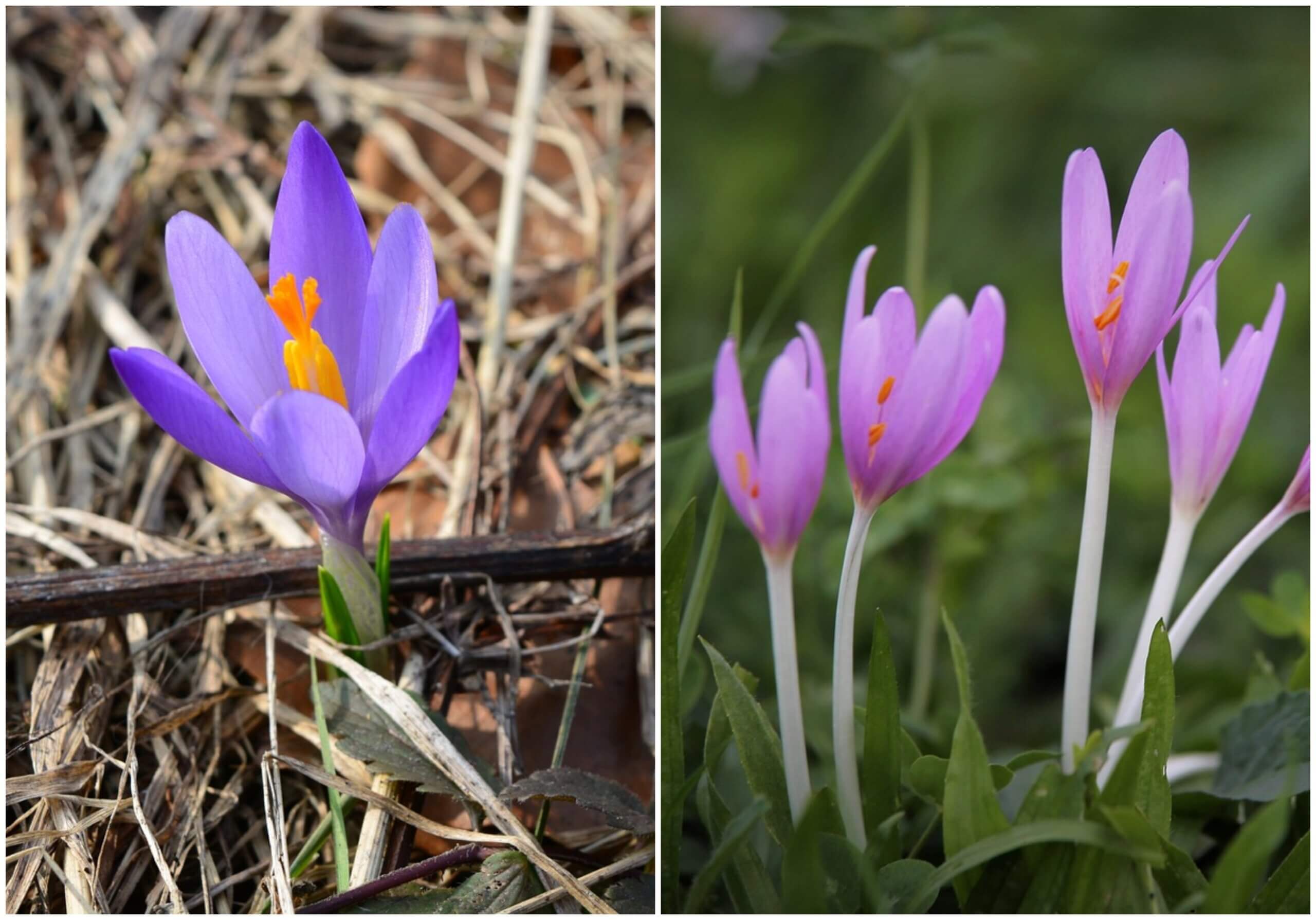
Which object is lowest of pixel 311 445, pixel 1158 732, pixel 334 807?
pixel 334 807

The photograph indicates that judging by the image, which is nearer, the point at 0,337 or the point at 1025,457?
the point at 0,337

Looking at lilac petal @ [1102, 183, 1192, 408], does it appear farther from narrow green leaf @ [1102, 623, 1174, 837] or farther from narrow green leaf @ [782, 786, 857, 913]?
narrow green leaf @ [782, 786, 857, 913]

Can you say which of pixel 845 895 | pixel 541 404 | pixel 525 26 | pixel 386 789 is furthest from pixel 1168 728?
pixel 525 26

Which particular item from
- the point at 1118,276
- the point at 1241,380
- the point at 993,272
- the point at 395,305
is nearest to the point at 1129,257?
the point at 1118,276

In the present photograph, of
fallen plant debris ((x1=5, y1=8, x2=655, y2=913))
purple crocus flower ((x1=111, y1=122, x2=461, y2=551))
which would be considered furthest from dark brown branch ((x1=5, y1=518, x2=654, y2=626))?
purple crocus flower ((x1=111, y1=122, x2=461, y2=551))

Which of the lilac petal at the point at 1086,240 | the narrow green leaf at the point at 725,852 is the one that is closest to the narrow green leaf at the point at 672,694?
the narrow green leaf at the point at 725,852

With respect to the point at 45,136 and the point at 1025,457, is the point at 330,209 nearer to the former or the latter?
the point at 1025,457

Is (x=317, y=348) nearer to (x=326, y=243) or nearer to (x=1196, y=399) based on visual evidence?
(x=326, y=243)
